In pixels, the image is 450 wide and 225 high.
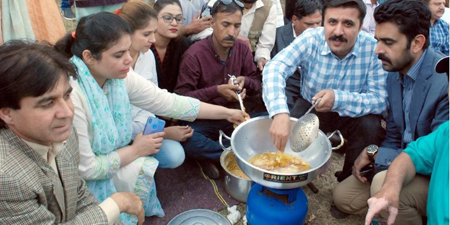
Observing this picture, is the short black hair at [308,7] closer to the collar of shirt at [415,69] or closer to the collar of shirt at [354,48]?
the collar of shirt at [354,48]

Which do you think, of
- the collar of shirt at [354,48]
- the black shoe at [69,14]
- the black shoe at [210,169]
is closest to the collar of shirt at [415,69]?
the collar of shirt at [354,48]

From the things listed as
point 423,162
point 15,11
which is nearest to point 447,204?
point 423,162

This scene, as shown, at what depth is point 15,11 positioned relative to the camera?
113 inches

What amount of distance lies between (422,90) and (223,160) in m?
1.39

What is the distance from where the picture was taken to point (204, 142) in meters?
2.94

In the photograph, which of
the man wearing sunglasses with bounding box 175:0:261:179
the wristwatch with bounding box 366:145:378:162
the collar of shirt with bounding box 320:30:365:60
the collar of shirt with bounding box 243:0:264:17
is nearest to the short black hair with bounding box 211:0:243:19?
the man wearing sunglasses with bounding box 175:0:261:179

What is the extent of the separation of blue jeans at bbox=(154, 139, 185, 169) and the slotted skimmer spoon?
32.9 inches

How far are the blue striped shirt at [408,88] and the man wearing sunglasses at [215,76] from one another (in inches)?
46.8

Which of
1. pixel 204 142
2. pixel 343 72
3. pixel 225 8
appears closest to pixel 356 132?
pixel 343 72

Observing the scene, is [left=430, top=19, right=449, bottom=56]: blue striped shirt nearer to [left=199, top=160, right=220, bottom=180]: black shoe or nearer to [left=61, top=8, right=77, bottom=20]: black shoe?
[left=199, top=160, right=220, bottom=180]: black shoe

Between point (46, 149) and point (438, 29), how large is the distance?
12.1 ft

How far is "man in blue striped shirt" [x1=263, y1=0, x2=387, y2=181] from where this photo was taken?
8.29 ft

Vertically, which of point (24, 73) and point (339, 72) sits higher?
point (24, 73)

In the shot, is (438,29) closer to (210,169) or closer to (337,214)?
(337,214)
